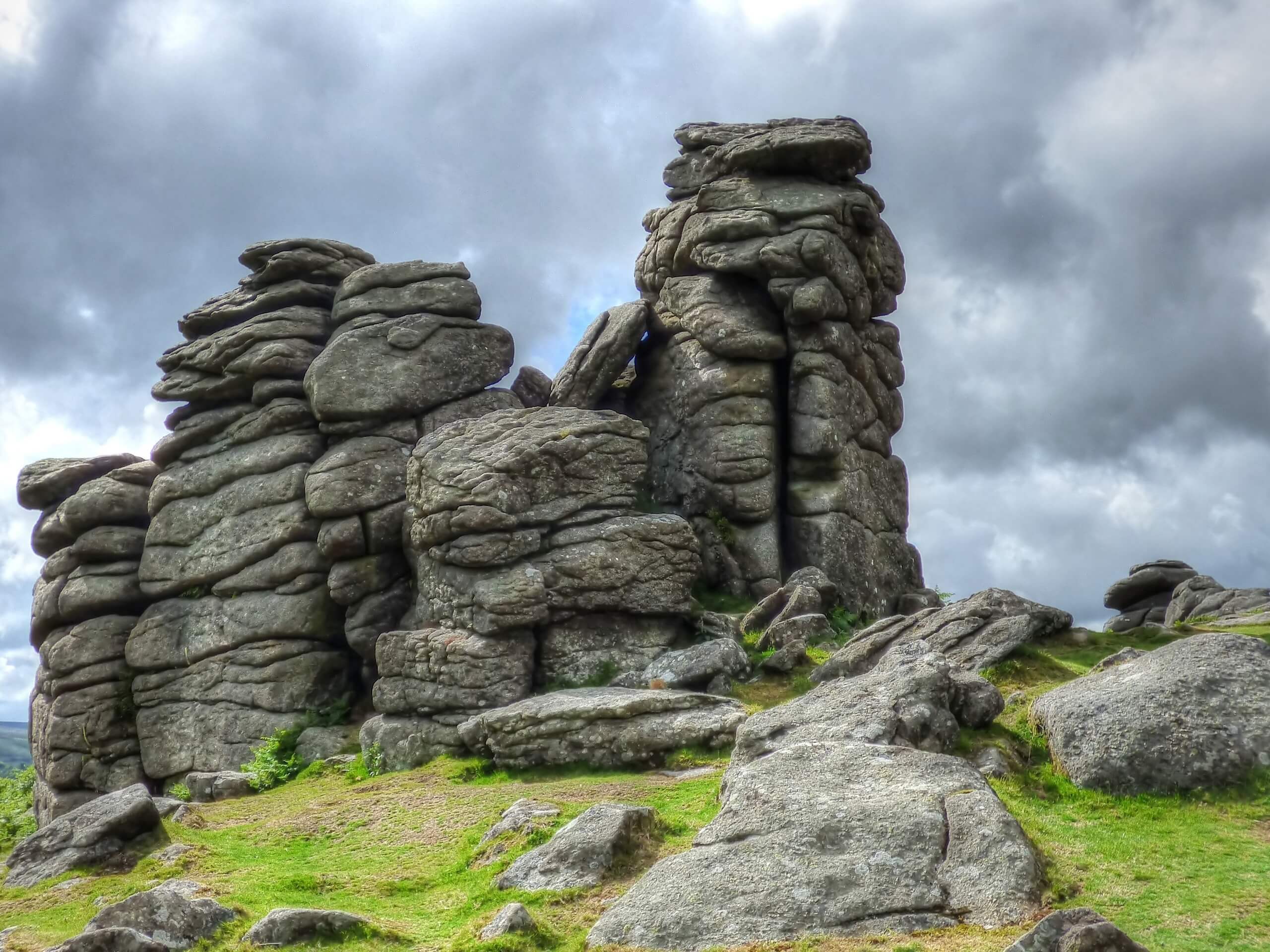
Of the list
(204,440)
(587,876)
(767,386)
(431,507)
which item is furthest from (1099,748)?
(204,440)

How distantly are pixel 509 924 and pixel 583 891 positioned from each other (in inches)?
86.2

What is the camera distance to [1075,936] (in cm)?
1296

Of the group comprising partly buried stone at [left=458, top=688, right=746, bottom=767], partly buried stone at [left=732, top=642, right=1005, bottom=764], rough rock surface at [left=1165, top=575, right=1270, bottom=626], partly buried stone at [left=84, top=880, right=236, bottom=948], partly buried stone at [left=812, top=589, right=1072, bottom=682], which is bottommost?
partly buried stone at [left=84, top=880, right=236, bottom=948]

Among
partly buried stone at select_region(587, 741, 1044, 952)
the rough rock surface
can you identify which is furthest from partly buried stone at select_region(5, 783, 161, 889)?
the rough rock surface

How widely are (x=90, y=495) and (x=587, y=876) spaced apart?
1658 inches

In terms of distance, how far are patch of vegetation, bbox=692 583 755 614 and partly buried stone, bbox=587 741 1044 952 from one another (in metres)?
25.5

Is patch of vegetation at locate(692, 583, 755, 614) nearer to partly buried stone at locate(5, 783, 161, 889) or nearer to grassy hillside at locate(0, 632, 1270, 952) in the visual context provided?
grassy hillside at locate(0, 632, 1270, 952)

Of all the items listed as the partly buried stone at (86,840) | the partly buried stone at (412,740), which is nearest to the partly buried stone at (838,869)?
the partly buried stone at (86,840)

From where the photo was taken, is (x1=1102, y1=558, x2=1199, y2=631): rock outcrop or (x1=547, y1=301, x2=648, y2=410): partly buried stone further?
(x1=1102, y1=558, x2=1199, y2=631): rock outcrop

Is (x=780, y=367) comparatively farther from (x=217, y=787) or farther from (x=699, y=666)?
(x=217, y=787)

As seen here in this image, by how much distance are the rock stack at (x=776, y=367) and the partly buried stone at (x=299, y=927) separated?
101 feet

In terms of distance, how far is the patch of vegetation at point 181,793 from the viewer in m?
38.8

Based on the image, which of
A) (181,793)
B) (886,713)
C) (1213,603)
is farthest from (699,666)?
(1213,603)

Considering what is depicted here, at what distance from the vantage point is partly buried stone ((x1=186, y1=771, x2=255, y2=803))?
123ft
